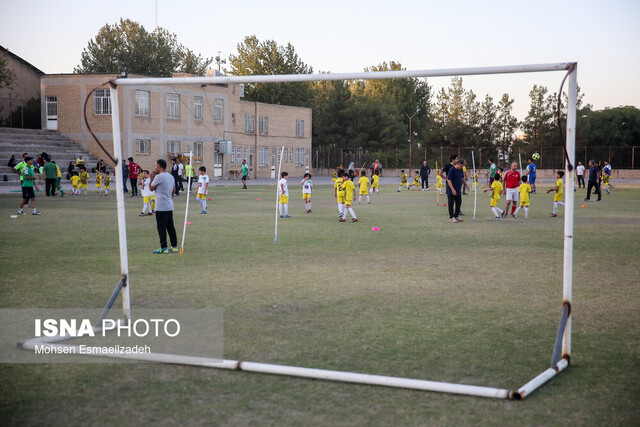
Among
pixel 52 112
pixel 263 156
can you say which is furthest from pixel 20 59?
pixel 263 156

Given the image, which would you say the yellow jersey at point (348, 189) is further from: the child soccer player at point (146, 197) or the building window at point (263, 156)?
the building window at point (263, 156)

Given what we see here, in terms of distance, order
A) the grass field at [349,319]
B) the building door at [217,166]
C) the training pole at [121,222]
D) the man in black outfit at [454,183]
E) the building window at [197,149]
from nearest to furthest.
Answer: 1. the grass field at [349,319]
2. the training pole at [121,222]
3. the man in black outfit at [454,183]
4. the building window at [197,149]
5. the building door at [217,166]

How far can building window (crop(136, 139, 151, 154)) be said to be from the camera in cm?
5221

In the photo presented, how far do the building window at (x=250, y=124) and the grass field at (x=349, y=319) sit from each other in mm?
50824

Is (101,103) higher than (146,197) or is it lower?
higher

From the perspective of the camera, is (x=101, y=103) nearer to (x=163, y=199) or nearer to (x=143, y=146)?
(x=143, y=146)

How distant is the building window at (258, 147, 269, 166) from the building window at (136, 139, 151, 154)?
17.7 m

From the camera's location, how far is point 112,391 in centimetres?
523

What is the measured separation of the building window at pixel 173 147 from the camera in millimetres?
55812

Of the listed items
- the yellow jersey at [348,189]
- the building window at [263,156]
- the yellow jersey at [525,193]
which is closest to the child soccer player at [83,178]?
the yellow jersey at [348,189]

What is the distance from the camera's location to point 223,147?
62094mm

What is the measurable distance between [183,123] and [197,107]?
2.53 meters

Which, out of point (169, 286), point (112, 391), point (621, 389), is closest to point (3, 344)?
point (112, 391)

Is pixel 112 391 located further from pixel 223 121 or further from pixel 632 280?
pixel 223 121
